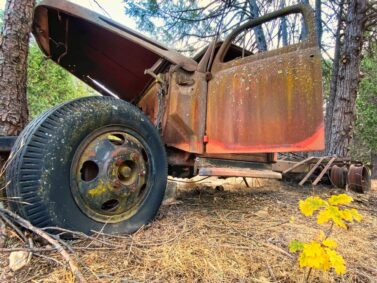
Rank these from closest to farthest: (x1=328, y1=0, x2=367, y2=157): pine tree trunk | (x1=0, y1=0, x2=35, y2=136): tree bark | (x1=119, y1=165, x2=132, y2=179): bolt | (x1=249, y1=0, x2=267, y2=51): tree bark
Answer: (x1=119, y1=165, x2=132, y2=179): bolt, (x1=0, y1=0, x2=35, y2=136): tree bark, (x1=328, y1=0, x2=367, y2=157): pine tree trunk, (x1=249, y1=0, x2=267, y2=51): tree bark

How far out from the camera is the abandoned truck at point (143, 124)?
1.67m

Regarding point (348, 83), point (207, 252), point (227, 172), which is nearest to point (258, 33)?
point (348, 83)

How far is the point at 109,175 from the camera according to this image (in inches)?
73.2

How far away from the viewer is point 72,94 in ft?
32.3

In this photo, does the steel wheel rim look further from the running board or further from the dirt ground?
the running board

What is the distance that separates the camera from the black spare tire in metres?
1.60

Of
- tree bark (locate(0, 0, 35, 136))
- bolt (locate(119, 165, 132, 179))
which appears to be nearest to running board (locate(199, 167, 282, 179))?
bolt (locate(119, 165, 132, 179))

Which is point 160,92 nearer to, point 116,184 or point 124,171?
point 124,171

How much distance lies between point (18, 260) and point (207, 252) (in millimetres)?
900

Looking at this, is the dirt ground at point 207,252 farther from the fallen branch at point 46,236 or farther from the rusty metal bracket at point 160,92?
the rusty metal bracket at point 160,92

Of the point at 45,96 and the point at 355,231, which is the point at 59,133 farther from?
the point at 45,96

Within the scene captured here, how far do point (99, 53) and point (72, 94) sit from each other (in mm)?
7423

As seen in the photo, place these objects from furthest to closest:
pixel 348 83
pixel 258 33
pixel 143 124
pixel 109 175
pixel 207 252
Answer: pixel 258 33, pixel 348 83, pixel 143 124, pixel 109 175, pixel 207 252

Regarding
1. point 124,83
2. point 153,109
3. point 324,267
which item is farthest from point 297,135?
point 124,83
